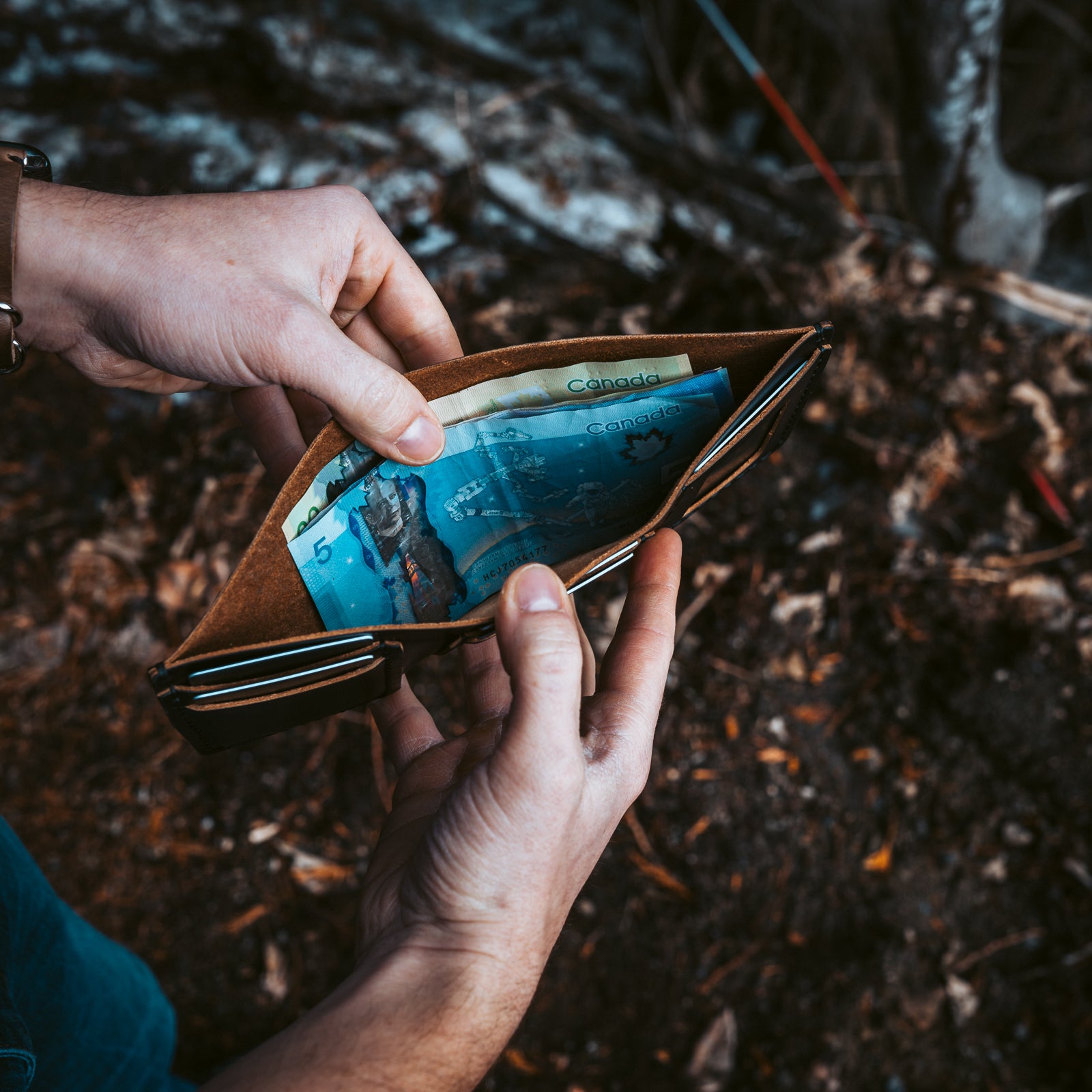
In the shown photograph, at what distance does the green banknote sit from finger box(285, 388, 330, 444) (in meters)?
0.45

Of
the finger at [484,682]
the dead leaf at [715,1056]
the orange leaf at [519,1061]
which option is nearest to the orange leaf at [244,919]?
the orange leaf at [519,1061]

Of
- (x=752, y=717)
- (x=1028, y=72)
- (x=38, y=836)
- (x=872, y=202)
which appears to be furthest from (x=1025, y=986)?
(x=1028, y=72)

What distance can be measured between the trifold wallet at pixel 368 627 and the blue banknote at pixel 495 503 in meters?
0.06

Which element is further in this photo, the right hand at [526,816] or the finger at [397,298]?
the finger at [397,298]

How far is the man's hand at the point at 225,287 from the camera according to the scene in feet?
3.77

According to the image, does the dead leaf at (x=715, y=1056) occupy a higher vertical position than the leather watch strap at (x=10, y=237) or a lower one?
lower

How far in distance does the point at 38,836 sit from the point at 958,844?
238 centimetres

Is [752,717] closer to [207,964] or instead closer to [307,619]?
[307,619]

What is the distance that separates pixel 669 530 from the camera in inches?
50.9

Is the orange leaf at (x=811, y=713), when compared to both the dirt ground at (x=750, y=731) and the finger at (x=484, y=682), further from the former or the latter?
the finger at (x=484, y=682)

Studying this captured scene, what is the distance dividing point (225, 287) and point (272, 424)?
1.44 ft

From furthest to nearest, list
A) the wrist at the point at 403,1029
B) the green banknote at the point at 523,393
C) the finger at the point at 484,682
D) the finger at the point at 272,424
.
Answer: the finger at the point at 272,424 < the finger at the point at 484,682 < the green banknote at the point at 523,393 < the wrist at the point at 403,1029

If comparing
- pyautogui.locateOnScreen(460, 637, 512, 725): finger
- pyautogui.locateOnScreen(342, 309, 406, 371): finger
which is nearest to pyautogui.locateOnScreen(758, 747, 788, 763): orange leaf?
pyautogui.locateOnScreen(460, 637, 512, 725): finger

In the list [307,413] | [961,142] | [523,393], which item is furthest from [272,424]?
[961,142]
